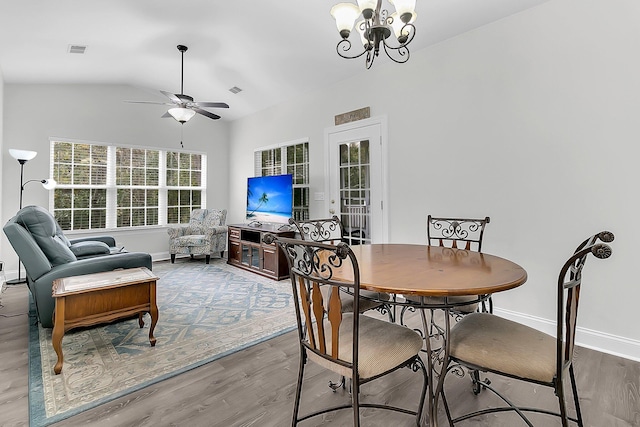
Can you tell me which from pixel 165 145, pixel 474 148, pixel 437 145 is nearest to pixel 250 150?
pixel 165 145

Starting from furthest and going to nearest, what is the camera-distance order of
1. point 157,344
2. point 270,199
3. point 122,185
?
point 122,185
point 270,199
point 157,344

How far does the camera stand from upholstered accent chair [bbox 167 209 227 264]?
5461 millimetres

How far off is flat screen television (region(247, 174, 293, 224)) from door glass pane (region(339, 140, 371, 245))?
86 cm

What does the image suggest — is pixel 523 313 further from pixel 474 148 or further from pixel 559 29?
pixel 559 29

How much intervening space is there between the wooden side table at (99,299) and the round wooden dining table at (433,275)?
1.79 metres

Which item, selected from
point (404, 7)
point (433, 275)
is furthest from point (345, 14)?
point (433, 275)

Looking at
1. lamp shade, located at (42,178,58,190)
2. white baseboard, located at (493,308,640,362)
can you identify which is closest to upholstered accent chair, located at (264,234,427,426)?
white baseboard, located at (493,308,640,362)

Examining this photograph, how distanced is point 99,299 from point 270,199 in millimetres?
3079

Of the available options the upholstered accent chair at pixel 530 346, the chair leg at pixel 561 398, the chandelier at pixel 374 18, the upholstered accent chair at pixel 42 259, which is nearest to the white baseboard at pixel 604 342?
the upholstered accent chair at pixel 530 346

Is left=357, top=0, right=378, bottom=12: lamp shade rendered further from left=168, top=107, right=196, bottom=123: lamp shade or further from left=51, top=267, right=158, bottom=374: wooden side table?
left=168, top=107, right=196, bottom=123: lamp shade

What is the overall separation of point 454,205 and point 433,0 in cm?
187

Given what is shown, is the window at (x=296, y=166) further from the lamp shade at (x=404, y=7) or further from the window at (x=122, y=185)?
the lamp shade at (x=404, y=7)

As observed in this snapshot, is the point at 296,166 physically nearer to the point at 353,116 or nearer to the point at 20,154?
the point at 353,116

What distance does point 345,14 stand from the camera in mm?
1912
